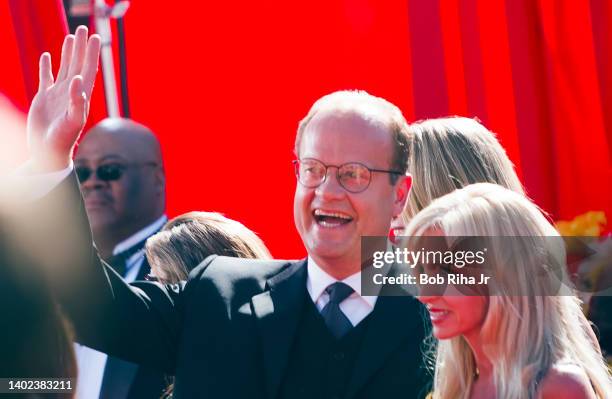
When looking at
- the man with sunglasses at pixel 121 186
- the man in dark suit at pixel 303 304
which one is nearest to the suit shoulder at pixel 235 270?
the man in dark suit at pixel 303 304

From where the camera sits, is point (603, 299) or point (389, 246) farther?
Result: point (603, 299)

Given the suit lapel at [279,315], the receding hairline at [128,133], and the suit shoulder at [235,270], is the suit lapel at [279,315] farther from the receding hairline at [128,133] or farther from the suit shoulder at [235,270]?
the receding hairline at [128,133]

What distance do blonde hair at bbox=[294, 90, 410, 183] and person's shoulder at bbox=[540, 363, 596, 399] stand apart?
25.6 inches

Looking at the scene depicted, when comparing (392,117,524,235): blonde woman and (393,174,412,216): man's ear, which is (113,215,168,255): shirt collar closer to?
(392,117,524,235): blonde woman

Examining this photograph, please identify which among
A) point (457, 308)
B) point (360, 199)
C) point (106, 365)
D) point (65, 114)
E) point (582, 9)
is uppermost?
point (582, 9)

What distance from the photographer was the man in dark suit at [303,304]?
2.29 metres

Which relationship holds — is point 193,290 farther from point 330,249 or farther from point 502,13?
point 502,13

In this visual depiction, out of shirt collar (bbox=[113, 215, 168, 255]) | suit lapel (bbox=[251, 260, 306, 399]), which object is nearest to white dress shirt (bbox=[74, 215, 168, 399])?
shirt collar (bbox=[113, 215, 168, 255])

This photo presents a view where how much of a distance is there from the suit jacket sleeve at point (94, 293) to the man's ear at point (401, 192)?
520 mm

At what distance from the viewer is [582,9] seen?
407cm

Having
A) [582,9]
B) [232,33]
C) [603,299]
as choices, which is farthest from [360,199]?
[232,33]

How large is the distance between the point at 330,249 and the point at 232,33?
2403mm

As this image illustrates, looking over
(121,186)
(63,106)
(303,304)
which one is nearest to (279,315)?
(303,304)

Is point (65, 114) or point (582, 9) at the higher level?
point (582, 9)
